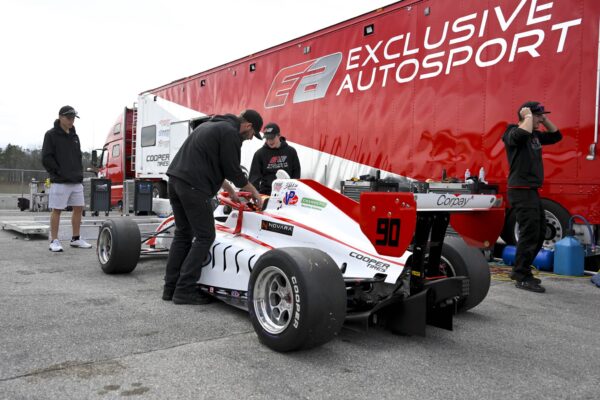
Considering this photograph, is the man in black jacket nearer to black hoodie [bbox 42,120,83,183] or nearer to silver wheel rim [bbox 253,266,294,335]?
black hoodie [bbox 42,120,83,183]

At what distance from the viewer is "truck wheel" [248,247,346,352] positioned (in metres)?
2.57

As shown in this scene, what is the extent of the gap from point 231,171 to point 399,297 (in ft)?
5.46

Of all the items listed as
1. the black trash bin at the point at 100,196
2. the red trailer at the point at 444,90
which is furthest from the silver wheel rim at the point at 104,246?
the black trash bin at the point at 100,196

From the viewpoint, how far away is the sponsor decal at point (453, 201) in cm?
289

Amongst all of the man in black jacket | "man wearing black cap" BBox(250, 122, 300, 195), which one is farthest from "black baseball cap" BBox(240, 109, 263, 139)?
the man in black jacket

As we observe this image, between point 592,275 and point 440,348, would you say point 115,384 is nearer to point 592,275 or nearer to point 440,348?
point 440,348

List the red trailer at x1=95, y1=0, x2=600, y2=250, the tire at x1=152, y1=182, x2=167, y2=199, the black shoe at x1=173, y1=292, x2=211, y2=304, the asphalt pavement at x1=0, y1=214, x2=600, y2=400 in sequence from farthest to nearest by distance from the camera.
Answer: the tire at x1=152, y1=182, x2=167, y2=199 < the red trailer at x1=95, y1=0, x2=600, y2=250 < the black shoe at x1=173, y1=292, x2=211, y2=304 < the asphalt pavement at x1=0, y1=214, x2=600, y2=400

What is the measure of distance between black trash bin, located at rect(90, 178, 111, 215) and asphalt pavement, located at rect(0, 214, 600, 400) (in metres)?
8.29

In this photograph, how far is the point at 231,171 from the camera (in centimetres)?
381

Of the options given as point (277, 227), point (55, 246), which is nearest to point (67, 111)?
point (55, 246)

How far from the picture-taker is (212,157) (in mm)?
3865

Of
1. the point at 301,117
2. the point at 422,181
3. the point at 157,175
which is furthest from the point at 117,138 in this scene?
the point at 422,181

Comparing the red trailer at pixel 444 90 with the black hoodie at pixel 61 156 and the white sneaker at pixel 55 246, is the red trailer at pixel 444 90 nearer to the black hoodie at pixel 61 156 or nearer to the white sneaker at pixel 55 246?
the black hoodie at pixel 61 156

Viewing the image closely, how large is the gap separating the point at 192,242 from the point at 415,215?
2035mm
